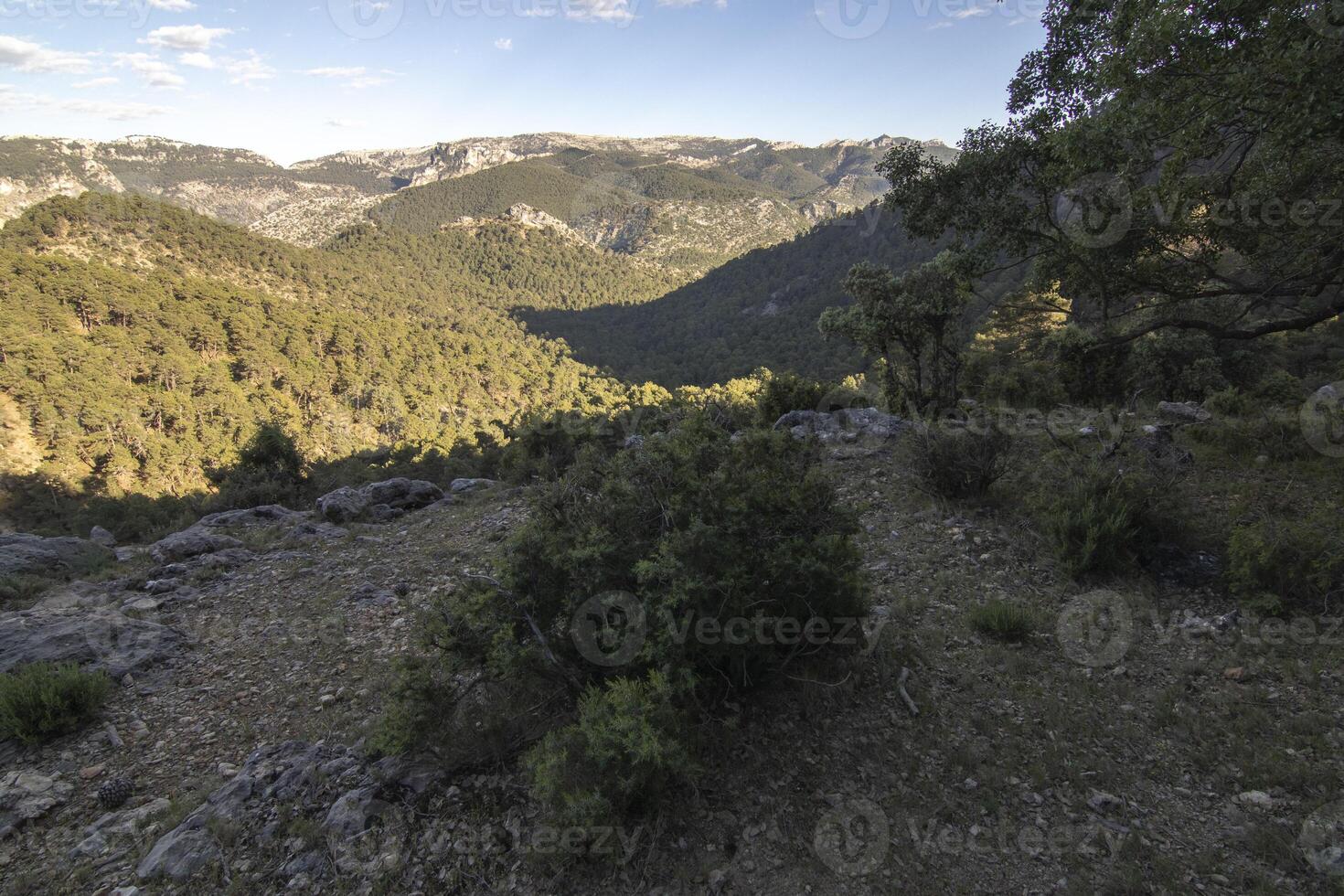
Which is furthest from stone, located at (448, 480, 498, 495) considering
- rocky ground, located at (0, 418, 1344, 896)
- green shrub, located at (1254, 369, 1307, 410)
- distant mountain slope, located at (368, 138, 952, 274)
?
distant mountain slope, located at (368, 138, 952, 274)

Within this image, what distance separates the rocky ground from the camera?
9.30ft

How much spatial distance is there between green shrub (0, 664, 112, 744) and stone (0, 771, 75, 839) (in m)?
0.38

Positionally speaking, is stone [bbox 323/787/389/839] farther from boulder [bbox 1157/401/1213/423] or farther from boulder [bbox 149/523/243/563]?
boulder [bbox 1157/401/1213/423]

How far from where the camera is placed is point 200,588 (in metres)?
7.54

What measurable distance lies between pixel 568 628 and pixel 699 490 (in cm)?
128

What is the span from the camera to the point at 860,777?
11.0ft

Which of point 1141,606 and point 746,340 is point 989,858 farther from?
point 746,340

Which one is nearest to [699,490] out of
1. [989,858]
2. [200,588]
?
[989,858]

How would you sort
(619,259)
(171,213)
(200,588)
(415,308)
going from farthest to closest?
1. (619,259)
2. (415,308)
3. (171,213)
4. (200,588)

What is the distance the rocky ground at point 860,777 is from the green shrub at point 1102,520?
241 millimetres

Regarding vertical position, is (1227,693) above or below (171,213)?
below

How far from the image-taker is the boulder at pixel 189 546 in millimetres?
8695

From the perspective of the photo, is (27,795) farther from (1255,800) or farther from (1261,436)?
(1261,436)

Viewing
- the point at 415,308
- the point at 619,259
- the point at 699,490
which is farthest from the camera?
the point at 619,259
